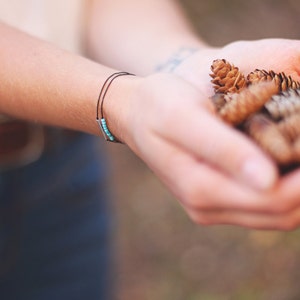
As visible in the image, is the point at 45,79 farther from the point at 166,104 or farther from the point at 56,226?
the point at 56,226

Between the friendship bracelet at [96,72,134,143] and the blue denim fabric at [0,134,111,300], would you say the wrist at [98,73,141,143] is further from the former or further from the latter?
the blue denim fabric at [0,134,111,300]

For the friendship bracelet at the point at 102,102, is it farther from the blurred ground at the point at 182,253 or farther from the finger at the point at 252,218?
the blurred ground at the point at 182,253

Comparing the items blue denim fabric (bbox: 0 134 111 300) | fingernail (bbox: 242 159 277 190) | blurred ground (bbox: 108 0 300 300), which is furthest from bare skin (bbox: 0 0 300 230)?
blurred ground (bbox: 108 0 300 300)

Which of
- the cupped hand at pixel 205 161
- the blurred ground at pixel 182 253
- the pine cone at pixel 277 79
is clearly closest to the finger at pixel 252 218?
the cupped hand at pixel 205 161

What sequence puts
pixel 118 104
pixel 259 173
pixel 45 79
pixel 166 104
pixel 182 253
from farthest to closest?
pixel 182 253, pixel 45 79, pixel 118 104, pixel 166 104, pixel 259 173

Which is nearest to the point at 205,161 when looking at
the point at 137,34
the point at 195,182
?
the point at 195,182

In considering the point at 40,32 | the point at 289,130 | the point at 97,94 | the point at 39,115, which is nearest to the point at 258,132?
the point at 289,130
